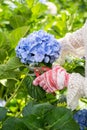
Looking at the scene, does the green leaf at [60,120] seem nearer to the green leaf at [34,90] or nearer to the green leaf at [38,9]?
the green leaf at [34,90]

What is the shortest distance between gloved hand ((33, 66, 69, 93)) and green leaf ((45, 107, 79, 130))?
→ 0.14 meters

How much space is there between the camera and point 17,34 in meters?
1.62

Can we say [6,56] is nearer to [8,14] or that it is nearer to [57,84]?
[57,84]

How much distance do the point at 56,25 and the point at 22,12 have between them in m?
0.19

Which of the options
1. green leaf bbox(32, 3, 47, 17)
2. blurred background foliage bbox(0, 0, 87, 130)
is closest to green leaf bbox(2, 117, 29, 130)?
blurred background foliage bbox(0, 0, 87, 130)

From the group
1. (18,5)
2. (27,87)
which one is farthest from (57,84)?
(18,5)

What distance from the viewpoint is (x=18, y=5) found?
2264 millimetres

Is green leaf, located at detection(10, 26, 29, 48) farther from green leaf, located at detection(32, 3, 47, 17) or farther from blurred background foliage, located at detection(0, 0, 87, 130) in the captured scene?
green leaf, located at detection(32, 3, 47, 17)

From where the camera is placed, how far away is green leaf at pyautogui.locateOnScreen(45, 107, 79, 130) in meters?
1.21

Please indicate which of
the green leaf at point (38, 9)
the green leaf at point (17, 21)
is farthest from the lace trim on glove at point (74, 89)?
the green leaf at point (38, 9)

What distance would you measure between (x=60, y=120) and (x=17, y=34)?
1.58 ft

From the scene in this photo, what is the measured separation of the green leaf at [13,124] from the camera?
1.27 meters

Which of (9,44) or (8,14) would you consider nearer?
(9,44)

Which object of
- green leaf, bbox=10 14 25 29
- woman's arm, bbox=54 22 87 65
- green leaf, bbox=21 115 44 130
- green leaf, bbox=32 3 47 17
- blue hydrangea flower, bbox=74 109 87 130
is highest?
green leaf, bbox=32 3 47 17
